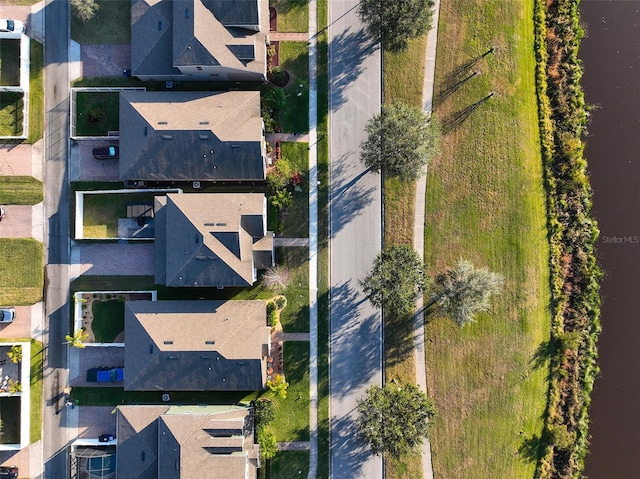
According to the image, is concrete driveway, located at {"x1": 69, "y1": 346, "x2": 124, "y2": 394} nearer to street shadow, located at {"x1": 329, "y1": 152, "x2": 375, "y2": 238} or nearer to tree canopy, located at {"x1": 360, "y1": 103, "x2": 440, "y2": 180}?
street shadow, located at {"x1": 329, "y1": 152, "x2": 375, "y2": 238}

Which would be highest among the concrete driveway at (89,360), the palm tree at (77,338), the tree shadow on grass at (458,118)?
the tree shadow on grass at (458,118)

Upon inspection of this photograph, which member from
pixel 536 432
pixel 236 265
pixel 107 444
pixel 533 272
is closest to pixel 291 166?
pixel 236 265

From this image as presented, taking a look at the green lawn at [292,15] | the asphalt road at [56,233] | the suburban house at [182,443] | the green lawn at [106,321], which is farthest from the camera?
the green lawn at [292,15]

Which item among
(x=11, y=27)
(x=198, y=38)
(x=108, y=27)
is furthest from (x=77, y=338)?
(x=11, y=27)

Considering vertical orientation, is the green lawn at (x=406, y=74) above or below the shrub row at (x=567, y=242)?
above

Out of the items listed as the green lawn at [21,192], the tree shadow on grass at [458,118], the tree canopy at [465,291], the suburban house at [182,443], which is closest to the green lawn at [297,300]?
the suburban house at [182,443]

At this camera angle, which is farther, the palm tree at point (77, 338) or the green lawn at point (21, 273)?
the green lawn at point (21, 273)

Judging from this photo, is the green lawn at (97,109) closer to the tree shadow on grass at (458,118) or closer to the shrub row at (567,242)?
the tree shadow on grass at (458,118)

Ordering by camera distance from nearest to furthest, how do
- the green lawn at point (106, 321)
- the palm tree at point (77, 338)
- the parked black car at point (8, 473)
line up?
the palm tree at point (77, 338), the parked black car at point (8, 473), the green lawn at point (106, 321)

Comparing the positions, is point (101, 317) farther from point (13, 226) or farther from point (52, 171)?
point (52, 171)
